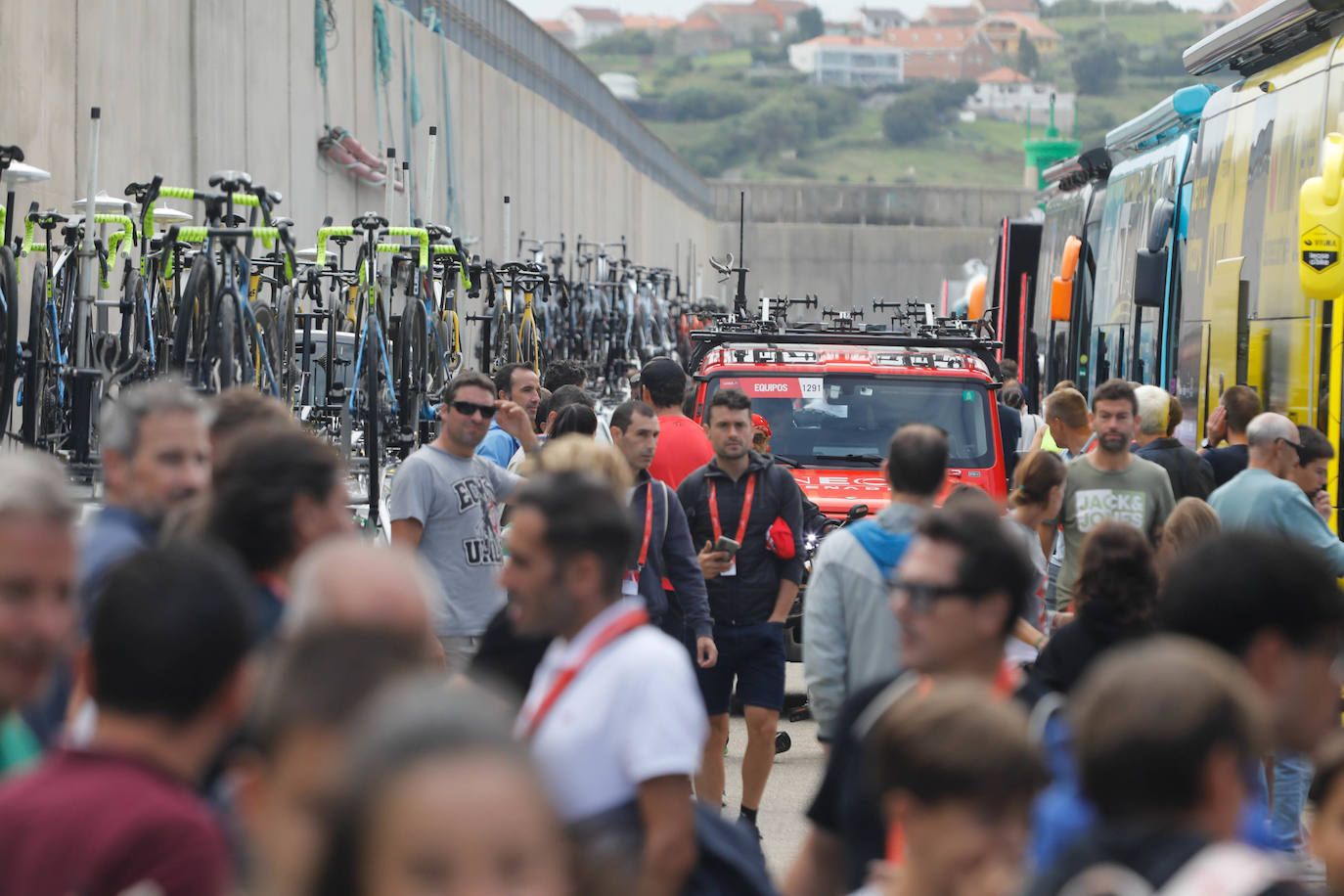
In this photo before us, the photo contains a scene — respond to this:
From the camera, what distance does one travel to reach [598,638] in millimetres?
3945

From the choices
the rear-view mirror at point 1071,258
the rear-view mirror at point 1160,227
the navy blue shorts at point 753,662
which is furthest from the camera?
the rear-view mirror at point 1071,258

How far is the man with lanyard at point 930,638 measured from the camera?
3963mm

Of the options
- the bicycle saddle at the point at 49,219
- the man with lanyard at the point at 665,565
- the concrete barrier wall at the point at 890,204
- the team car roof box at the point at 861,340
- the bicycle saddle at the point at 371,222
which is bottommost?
the man with lanyard at the point at 665,565

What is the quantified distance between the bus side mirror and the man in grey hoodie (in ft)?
32.3

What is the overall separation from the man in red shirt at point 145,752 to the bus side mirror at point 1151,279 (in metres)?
12.9

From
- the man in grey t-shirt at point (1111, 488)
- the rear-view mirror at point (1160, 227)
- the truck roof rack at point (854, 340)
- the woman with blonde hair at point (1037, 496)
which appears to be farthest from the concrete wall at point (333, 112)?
the woman with blonde hair at point (1037, 496)

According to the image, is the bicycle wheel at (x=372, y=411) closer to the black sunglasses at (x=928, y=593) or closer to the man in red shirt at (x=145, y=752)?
the black sunglasses at (x=928, y=593)

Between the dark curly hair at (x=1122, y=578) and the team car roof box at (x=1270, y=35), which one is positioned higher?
the team car roof box at (x=1270, y=35)

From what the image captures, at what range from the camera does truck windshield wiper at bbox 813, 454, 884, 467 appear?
12578 millimetres

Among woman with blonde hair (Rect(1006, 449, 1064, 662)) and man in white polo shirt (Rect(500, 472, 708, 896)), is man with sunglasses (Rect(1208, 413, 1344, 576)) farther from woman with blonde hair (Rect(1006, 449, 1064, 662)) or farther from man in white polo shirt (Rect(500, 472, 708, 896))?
man in white polo shirt (Rect(500, 472, 708, 896))

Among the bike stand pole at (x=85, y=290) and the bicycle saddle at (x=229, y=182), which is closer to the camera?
the bicycle saddle at (x=229, y=182)

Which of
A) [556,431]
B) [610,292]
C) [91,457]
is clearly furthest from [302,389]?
[610,292]

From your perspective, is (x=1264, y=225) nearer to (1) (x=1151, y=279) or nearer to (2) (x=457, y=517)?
(1) (x=1151, y=279)

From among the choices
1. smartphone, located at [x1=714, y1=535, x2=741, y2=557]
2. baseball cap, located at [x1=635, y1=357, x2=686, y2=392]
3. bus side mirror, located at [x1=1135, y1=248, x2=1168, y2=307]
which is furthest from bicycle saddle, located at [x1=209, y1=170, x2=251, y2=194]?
bus side mirror, located at [x1=1135, y1=248, x2=1168, y2=307]
